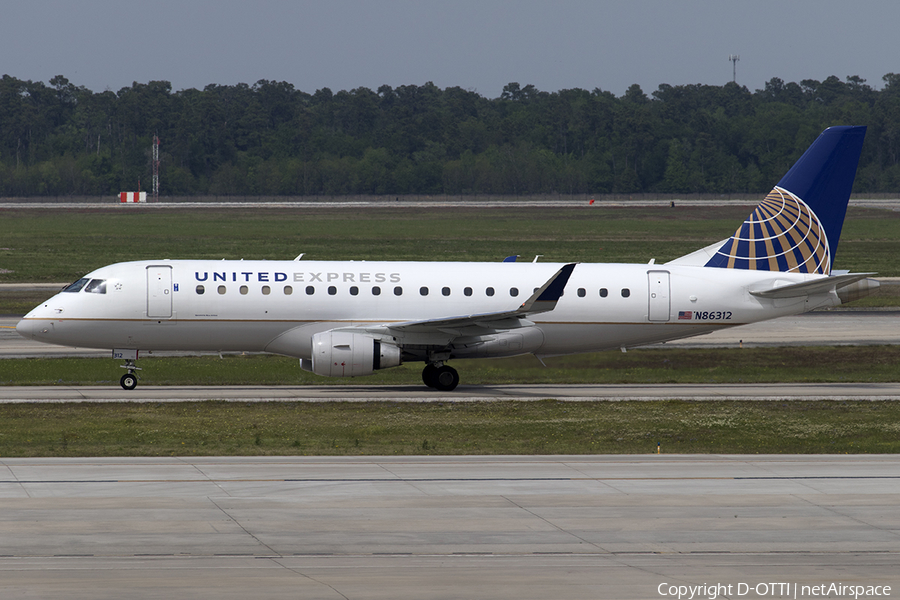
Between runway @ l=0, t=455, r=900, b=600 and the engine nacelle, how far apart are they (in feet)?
30.4

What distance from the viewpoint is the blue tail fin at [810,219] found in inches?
1396

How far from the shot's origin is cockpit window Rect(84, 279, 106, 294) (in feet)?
106

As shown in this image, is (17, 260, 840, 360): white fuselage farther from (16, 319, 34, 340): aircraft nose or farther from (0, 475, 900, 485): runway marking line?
(0, 475, 900, 485): runway marking line

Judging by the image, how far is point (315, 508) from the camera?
17906 millimetres

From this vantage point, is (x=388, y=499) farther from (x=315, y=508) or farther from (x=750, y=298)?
(x=750, y=298)

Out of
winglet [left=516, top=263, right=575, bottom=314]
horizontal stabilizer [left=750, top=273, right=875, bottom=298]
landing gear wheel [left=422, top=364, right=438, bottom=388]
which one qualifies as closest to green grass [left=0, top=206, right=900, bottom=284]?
landing gear wheel [left=422, top=364, right=438, bottom=388]

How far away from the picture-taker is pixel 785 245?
35.5 m

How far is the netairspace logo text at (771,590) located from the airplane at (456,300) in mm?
17843

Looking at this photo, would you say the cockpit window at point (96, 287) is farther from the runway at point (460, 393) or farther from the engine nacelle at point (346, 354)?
the engine nacelle at point (346, 354)

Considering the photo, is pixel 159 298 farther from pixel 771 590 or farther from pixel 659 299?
pixel 771 590

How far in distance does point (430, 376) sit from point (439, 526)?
55.5 ft

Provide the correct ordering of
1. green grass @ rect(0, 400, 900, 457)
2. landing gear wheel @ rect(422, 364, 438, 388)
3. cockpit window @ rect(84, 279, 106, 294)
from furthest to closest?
landing gear wheel @ rect(422, 364, 438, 388)
cockpit window @ rect(84, 279, 106, 294)
green grass @ rect(0, 400, 900, 457)

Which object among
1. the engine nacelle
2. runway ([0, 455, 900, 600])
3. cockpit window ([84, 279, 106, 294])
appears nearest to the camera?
runway ([0, 455, 900, 600])

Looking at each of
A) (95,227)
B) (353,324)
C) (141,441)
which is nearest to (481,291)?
(353,324)
